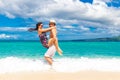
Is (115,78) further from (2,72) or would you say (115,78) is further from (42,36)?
(2,72)

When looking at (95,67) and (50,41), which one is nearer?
(50,41)

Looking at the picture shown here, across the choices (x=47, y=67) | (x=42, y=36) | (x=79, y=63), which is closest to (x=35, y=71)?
(x=47, y=67)

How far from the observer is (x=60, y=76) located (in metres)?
11.3

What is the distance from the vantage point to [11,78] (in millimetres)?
10828

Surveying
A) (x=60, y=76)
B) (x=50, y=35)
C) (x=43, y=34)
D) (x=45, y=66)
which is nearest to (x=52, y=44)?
(x=50, y=35)

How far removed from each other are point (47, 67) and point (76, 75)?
187 centimetres

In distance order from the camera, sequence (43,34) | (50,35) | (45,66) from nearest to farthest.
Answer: (43,34), (50,35), (45,66)

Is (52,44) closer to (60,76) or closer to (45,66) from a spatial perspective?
(45,66)

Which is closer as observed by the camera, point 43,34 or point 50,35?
point 43,34

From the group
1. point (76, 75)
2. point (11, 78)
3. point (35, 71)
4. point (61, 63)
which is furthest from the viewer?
point (61, 63)

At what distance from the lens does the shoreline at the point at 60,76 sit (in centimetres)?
1092

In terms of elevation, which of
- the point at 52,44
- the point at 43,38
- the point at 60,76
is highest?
the point at 43,38

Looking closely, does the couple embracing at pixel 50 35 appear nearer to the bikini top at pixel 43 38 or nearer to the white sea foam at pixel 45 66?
the bikini top at pixel 43 38

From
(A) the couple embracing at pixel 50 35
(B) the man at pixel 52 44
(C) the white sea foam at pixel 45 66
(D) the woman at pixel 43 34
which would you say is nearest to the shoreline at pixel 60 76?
(B) the man at pixel 52 44
